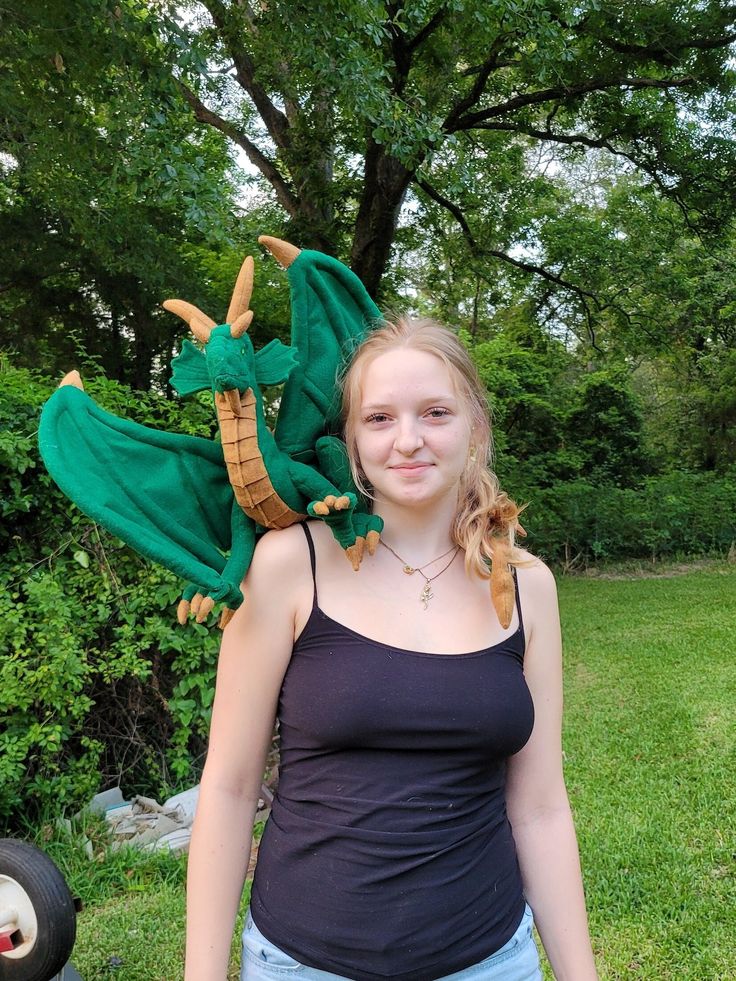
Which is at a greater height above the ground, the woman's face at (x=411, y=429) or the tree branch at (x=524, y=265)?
the tree branch at (x=524, y=265)

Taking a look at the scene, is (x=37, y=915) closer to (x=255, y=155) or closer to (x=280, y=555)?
(x=280, y=555)

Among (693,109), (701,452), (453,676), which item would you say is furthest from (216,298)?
(701,452)

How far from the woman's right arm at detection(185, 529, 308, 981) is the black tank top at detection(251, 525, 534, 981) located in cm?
4

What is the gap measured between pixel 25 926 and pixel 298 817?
131 centimetres

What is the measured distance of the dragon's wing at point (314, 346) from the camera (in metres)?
1.23

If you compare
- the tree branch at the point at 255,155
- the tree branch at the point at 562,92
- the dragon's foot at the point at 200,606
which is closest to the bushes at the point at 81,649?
the dragon's foot at the point at 200,606

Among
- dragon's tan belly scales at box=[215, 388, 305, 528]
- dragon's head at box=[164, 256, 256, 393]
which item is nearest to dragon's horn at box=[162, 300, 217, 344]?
dragon's head at box=[164, 256, 256, 393]

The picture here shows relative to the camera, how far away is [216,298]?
275 inches

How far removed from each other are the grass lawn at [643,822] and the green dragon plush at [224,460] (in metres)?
2.29

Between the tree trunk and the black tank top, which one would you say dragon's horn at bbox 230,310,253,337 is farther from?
the tree trunk

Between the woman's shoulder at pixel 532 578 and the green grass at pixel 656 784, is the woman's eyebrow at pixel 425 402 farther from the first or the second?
the green grass at pixel 656 784

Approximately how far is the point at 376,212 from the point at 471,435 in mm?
6935

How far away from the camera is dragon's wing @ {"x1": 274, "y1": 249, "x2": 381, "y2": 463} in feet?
4.03

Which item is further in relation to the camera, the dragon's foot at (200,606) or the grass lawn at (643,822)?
the grass lawn at (643,822)
